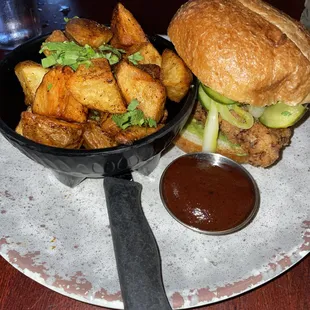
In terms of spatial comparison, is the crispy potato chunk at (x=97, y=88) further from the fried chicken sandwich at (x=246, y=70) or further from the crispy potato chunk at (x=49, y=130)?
the fried chicken sandwich at (x=246, y=70)

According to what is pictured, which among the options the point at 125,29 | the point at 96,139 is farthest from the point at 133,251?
the point at 125,29

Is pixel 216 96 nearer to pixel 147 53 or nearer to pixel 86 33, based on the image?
pixel 147 53

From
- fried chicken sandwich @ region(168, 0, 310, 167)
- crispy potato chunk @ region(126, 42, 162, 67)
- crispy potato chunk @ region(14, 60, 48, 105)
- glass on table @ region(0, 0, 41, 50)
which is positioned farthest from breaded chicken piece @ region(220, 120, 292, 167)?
glass on table @ region(0, 0, 41, 50)

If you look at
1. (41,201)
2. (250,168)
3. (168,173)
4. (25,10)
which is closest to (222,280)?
(168,173)

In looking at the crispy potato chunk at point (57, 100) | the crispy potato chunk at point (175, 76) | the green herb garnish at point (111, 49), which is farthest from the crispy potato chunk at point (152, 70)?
the crispy potato chunk at point (57, 100)

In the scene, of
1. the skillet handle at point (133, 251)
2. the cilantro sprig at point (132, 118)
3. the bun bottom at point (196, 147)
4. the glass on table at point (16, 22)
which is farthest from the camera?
the glass on table at point (16, 22)

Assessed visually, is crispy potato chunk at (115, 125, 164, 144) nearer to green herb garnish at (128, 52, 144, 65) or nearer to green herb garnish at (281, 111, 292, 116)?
green herb garnish at (128, 52, 144, 65)

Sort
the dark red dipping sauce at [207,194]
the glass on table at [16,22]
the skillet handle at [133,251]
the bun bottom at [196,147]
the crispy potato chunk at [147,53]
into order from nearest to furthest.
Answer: the skillet handle at [133,251], the dark red dipping sauce at [207,194], the crispy potato chunk at [147,53], the bun bottom at [196,147], the glass on table at [16,22]
